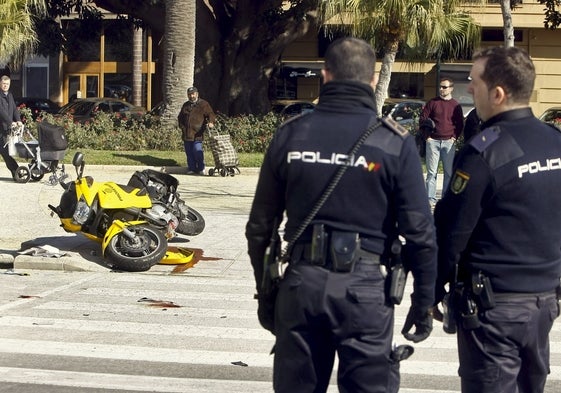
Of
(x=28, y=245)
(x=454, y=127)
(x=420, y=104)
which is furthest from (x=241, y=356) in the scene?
(x=420, y=104)

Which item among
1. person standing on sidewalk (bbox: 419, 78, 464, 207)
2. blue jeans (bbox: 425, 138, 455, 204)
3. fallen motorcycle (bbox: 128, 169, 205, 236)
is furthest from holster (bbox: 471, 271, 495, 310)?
blue jeans (bbox: 425, 138, 455, 204)

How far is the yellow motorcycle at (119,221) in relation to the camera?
37.7ft

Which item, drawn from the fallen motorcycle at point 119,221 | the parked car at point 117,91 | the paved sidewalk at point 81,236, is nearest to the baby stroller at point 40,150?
the paved sidewalk at point 81,236

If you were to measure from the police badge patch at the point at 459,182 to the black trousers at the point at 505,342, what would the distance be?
1.54 feet

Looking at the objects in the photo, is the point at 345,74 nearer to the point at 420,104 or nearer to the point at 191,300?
the point at 191,300

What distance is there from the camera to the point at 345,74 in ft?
14.1

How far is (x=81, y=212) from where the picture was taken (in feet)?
38.4

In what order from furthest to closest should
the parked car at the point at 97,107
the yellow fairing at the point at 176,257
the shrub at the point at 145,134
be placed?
1. the parked car at the point at 97,107
2. the shrub at the point at 145,134
3. the yellow fairing at the point at 176,257


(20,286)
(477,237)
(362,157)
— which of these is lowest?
(20,286)

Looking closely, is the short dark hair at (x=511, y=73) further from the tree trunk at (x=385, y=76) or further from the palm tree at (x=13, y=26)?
the palm tree at (x=13, y=26)

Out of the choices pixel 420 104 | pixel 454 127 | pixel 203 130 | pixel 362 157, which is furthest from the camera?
pixel 420 104

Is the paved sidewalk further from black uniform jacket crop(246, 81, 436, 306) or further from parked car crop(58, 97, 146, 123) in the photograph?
parked car crop(58, 97, 146, 123)

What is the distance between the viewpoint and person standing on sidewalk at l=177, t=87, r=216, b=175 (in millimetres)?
21094

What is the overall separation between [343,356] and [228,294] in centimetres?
630
